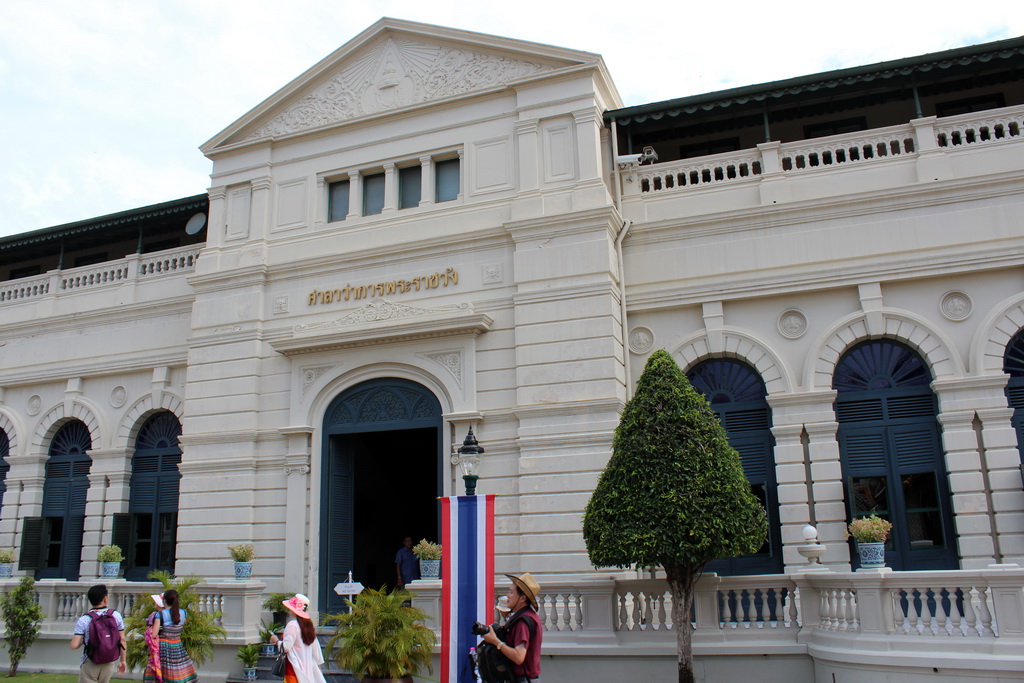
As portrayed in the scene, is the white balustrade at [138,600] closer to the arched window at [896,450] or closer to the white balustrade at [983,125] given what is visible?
the arched window at [896,450]

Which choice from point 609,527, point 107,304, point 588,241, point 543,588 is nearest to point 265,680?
point 543,588

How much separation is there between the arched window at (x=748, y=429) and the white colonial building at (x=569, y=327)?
0.06 meters

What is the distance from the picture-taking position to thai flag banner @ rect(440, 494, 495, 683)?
10750mm

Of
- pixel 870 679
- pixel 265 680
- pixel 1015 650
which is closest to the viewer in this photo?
pixel 1015 650

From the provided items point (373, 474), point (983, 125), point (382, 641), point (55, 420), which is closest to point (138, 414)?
point (55, 420)

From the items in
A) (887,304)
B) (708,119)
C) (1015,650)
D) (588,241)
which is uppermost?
(708,119)

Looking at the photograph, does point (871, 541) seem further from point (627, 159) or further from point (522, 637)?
point (627, 159)

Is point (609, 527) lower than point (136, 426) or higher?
lower

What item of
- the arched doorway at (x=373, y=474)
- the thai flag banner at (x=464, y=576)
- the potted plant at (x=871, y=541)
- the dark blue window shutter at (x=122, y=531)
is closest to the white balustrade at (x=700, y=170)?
the arched doorway at (x=373, y=474)

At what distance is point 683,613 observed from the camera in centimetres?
1216

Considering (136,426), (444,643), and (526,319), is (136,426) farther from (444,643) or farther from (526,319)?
(444,643)

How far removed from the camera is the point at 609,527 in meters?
12.1

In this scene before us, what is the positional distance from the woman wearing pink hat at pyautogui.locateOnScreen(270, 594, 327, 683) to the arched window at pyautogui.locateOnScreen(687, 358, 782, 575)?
928cm

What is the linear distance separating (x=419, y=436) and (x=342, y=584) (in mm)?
6059
